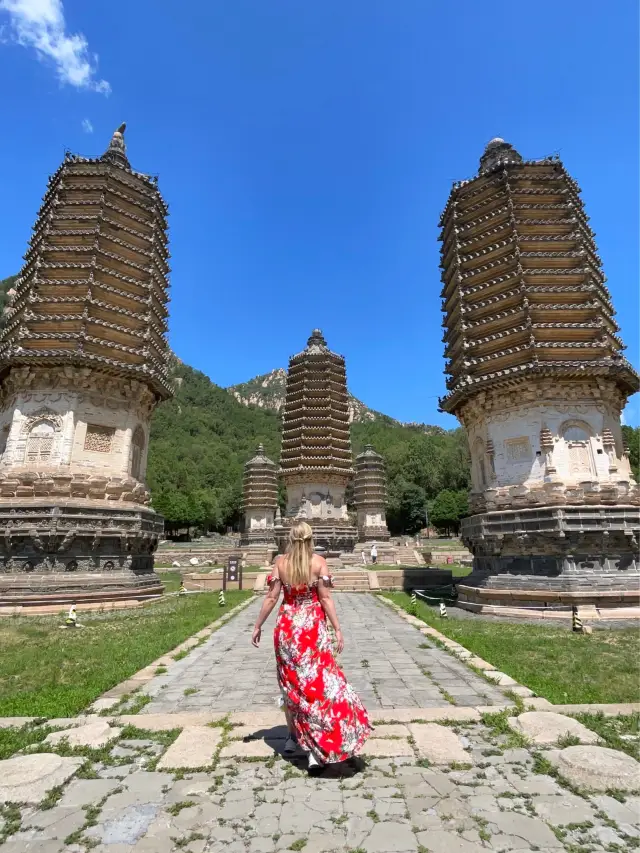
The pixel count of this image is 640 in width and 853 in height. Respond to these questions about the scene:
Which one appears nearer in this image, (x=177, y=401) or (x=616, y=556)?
(x=616, y=556)

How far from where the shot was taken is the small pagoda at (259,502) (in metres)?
53.6

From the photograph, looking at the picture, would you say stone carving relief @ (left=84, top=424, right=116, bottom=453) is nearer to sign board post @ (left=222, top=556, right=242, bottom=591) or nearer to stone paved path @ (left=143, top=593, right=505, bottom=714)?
sign board post @ (left=222, top=556, right=242, bottom=591)

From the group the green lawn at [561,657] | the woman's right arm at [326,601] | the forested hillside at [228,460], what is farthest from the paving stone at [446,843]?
the forested hillside at [228,460]

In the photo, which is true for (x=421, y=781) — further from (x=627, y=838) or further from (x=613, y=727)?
(x=613, y=727)

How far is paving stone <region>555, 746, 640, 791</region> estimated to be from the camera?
3.93 m

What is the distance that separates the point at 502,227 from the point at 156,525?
20.1 m

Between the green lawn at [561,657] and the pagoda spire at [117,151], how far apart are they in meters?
26.1

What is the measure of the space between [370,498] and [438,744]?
163ft

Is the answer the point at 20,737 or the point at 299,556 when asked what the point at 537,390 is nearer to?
the point at 299,556

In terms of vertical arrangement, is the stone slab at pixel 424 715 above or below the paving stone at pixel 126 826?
above

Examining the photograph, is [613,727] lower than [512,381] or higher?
lower

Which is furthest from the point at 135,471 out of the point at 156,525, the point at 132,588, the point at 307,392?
the point at 307,392

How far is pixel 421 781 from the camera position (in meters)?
4.06

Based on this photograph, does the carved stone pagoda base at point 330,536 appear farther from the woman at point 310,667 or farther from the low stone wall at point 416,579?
the woman at point 310,667
